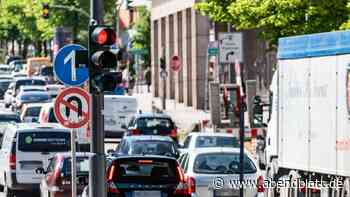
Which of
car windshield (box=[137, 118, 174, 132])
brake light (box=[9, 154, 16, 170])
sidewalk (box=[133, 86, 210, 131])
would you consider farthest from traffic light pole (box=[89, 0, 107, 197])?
sidewalk (box=[133, 86, 210, 131])

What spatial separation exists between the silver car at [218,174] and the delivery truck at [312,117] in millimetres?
854

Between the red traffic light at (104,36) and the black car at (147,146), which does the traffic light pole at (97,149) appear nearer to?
the red traffic light at (104,36)

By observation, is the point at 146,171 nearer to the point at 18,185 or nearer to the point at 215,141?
the point at 18,185

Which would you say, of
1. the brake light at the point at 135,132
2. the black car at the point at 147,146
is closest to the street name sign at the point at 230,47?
the brake light at the point at 135,132

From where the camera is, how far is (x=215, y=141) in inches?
1276

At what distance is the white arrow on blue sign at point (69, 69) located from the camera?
1847 centimetres

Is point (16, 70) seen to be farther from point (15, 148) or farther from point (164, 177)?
point (164, 177)

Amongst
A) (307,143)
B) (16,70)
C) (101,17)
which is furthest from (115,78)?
(16,70)

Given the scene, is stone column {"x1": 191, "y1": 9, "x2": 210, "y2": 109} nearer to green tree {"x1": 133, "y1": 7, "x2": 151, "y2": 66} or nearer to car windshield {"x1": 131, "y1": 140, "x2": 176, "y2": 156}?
car windshield {"x1": 131, "y1": 140, "x2": 176, "y2": 156}

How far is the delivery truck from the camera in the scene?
65.1 ft

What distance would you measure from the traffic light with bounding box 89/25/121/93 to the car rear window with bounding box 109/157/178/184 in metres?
1.85

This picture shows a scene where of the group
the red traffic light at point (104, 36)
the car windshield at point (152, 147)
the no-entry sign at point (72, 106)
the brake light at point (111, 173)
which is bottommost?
the car windshield at point (152, 147)

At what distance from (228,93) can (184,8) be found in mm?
19418

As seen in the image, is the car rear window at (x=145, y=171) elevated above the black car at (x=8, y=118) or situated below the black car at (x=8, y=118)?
above
